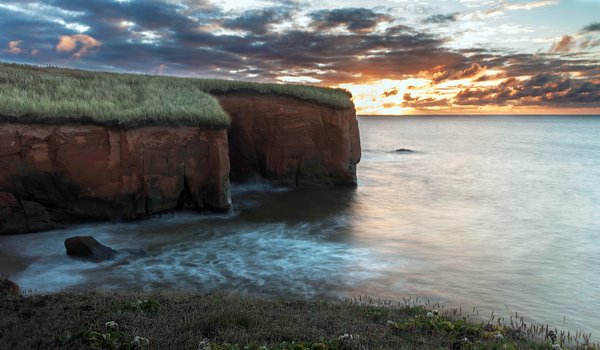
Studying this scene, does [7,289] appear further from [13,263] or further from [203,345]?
[13,263]

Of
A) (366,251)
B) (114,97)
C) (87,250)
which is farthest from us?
(114,97)

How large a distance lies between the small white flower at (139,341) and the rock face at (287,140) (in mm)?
16922

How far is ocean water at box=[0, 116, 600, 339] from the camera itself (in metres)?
9.93

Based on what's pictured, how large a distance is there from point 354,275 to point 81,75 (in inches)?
624

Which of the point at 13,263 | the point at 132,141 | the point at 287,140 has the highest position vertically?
the point at 132,141

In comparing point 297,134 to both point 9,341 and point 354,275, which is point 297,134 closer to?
point 354,275

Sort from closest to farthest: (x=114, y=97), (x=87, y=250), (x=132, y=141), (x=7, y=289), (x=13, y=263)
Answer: (x=7, y=289), (x=13, y=263), (x=87, y=250), (x=132, y=141), (x=114, y=97)

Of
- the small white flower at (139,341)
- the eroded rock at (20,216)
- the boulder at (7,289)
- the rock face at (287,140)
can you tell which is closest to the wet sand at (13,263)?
the eroded rock at (20,216)

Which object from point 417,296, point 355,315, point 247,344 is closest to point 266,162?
point 417,296

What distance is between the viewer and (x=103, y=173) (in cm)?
1476

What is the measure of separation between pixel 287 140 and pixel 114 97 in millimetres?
8319

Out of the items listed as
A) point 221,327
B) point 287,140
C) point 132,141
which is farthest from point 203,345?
point 287,140

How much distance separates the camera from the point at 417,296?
9672mm

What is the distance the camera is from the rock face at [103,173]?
13.6 meters
